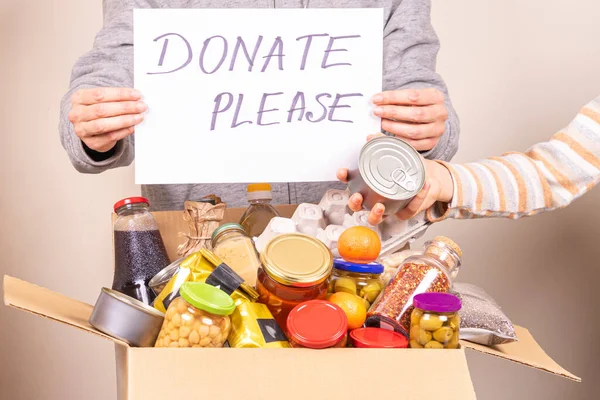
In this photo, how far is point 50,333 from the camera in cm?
172

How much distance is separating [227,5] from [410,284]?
67cm

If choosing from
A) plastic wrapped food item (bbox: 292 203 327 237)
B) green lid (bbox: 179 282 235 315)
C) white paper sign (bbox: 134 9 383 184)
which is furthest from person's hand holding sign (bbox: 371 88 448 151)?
green lid (bbox: 179 282 235 315)

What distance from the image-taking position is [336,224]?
88cm

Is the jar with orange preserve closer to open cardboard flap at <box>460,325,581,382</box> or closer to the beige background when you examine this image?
open cardboard flap at <box>460,325,581,382</box>

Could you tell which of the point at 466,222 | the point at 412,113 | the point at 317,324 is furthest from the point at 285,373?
the point at 466,222

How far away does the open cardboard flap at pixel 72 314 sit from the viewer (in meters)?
0.60

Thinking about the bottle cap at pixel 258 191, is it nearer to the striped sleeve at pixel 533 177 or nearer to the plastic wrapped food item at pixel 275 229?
the plastic wrapped food item at pixel 275 229

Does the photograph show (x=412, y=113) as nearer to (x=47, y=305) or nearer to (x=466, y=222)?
(x=47, y=305)

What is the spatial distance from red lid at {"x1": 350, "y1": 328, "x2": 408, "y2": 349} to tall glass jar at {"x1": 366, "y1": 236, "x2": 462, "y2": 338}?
0.02m

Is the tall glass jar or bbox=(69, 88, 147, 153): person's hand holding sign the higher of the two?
bbox=(69, 88, 147, 153): person's hand holding sign

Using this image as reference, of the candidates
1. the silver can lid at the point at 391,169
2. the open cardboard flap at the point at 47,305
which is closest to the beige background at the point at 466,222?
the silver can lid at the point at 391,169

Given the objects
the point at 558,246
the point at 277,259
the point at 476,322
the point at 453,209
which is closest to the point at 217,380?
the point at 277,259

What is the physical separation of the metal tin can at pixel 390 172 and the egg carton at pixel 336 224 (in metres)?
0.08

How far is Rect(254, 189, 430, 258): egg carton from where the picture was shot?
83cm
